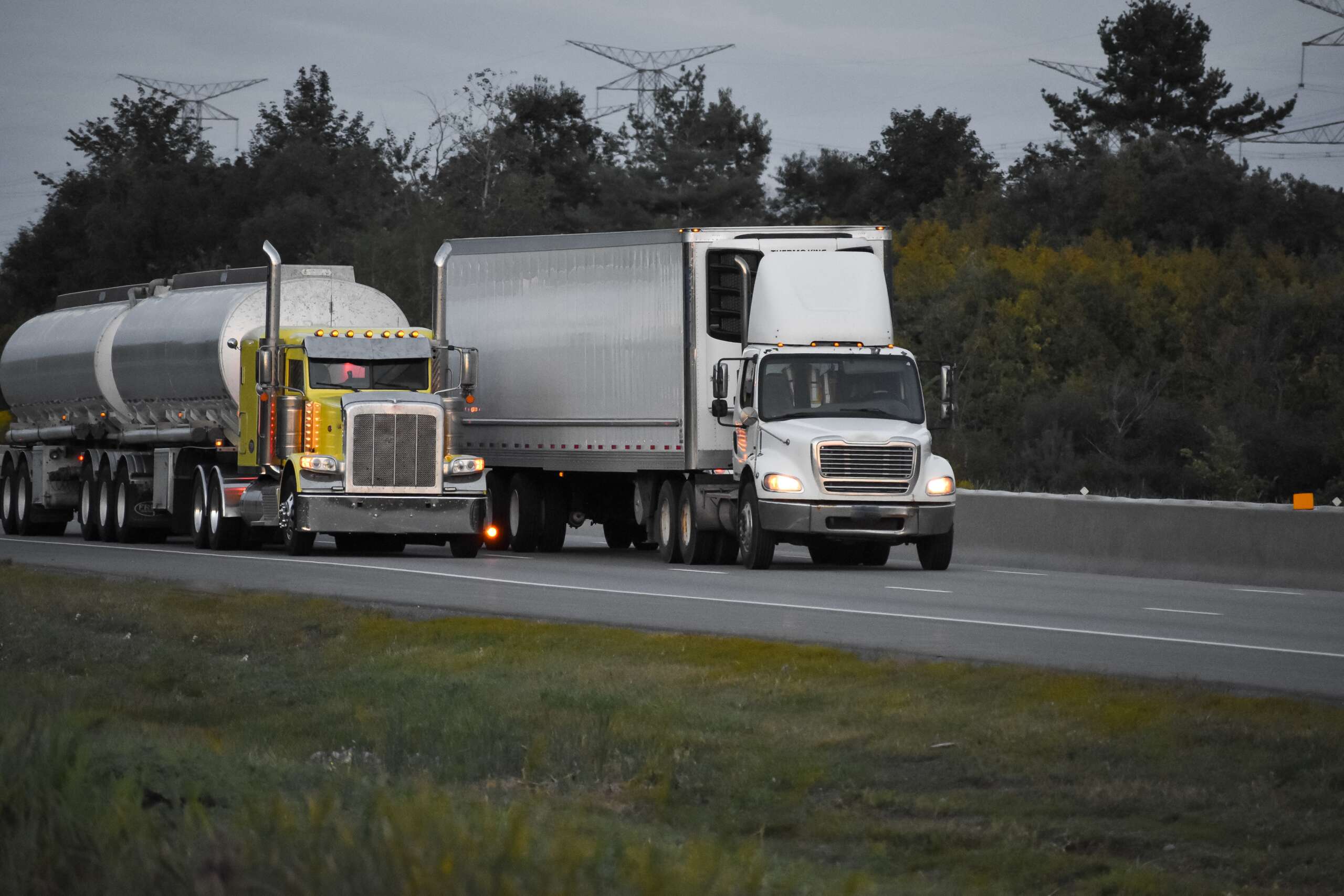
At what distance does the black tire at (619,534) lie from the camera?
30312 mm

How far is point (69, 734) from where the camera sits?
720 cm

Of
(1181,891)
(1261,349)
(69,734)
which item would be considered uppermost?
(1261,349)

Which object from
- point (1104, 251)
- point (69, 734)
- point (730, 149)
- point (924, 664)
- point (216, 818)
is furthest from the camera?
point (730, 149)

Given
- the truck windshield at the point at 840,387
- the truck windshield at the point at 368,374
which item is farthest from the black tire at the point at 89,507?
the truck windshield at the point at 840,387

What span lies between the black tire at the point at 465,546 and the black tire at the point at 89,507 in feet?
29.6

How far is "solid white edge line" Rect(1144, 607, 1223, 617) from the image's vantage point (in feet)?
57.3

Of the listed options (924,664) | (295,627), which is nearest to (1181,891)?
(924,664)

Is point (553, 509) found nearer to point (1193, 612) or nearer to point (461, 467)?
point (461, 467)

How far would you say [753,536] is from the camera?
2367 centimetres

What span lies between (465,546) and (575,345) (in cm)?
301

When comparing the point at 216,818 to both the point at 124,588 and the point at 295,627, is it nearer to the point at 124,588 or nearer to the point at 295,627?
the point at 295,627

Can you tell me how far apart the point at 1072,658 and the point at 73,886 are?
9.06m

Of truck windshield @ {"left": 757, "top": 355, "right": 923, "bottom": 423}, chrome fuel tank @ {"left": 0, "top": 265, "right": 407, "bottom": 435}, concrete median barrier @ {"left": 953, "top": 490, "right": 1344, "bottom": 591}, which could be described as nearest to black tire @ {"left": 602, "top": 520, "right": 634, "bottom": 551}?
chrome fuel tank @ {"left": 0, "top": 265, "right": 407, "bottom": 435}

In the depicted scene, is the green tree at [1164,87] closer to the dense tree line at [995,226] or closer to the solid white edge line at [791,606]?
the dense tree line at [995,226]
